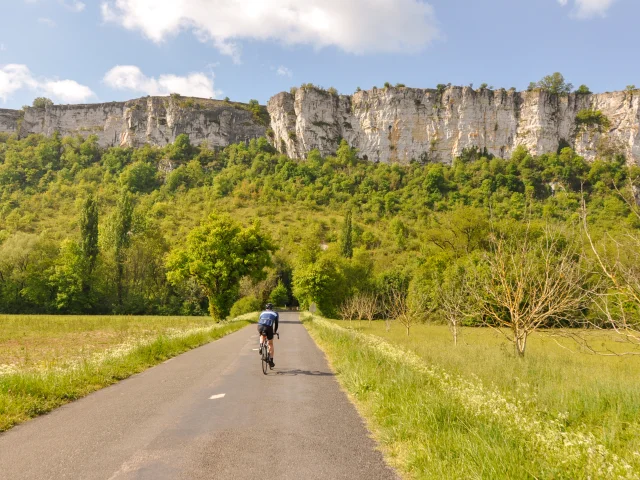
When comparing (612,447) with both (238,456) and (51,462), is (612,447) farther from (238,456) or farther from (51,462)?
(51,462)

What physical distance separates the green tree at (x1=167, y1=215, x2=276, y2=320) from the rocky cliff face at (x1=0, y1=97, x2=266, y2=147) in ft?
379

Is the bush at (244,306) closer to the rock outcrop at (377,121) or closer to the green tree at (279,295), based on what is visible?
the green tree at (279,295)

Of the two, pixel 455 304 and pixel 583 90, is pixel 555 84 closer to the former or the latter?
pixel 583 90

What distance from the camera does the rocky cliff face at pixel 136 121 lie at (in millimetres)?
140500

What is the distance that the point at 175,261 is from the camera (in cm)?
3475

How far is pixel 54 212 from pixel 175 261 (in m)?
80.6

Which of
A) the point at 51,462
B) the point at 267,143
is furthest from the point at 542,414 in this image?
the point at 267,143

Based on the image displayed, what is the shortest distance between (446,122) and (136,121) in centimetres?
10675

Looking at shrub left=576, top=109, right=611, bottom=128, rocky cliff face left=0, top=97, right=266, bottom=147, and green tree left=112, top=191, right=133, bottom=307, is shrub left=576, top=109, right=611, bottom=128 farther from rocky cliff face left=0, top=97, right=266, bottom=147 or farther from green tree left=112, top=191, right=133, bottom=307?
green tree left=112, top=191, right=133, bottom=307

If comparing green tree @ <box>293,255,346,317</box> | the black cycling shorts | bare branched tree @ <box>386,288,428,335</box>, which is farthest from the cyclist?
green tree @ <box>293,255,346,317</box>

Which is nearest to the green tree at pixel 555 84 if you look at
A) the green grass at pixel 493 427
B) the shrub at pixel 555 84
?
the shrub at pixel 555 84

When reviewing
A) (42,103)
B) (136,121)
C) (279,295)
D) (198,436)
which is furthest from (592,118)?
(42,103)

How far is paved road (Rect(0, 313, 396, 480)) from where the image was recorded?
4652 millimetres

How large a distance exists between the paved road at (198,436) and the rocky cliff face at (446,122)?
448 ft
